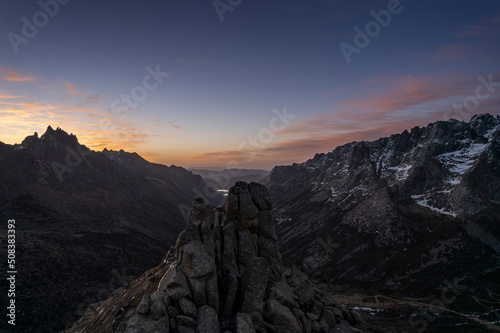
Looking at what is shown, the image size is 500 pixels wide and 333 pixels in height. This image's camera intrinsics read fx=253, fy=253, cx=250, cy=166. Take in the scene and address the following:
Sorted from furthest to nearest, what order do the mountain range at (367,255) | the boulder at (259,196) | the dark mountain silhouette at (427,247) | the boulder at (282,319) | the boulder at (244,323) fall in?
the dark mountain silhouette at (427,247), the mountain range at (367,255), the boulder at (259,196), the boulder at (282,319), the boulder at (244,323)

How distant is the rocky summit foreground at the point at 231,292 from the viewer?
27781 mm

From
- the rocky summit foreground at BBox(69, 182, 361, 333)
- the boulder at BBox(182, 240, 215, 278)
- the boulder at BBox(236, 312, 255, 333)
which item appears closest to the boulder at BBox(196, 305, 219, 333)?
the rocky summit foreground at BBox(69, 182, 361, 333)

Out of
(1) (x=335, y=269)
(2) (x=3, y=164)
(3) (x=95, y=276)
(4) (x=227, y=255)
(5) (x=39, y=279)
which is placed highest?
(2) (x=3, y=164)

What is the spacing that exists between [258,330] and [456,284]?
132477mm

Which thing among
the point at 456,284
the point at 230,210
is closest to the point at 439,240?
the point at 456,284

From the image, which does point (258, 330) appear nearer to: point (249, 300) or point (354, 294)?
point (249, 300)

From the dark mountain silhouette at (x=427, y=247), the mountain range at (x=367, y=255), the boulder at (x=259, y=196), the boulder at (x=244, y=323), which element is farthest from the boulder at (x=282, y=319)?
the dark mountain silhouette at (x=427, y=247)

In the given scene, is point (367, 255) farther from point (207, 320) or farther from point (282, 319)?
point (207, 320)

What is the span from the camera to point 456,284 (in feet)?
380

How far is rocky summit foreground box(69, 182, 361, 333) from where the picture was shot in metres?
27.8

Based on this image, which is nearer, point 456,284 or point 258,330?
point 258,330

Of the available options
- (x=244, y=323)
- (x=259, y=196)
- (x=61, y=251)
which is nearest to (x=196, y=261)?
(x=244, y=323)

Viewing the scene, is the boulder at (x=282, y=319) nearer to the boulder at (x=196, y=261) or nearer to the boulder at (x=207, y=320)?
the boulder at (x=207, y=320)

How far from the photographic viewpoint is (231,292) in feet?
107
